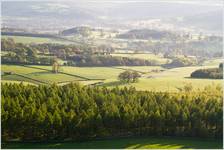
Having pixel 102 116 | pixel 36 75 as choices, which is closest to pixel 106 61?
pixel 36 75

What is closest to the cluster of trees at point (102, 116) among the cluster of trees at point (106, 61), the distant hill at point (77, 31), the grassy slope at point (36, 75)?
the grassy slope at point (36, 75)

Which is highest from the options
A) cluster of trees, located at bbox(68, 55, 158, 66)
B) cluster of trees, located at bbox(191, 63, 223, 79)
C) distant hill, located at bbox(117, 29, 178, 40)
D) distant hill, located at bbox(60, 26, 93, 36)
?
distant hill, located at bbox(60, 26, 93, 36)

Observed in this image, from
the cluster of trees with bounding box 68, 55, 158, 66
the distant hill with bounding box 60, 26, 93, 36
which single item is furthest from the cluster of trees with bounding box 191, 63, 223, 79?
the distant hill with bounding box 60, 26, 93, 36

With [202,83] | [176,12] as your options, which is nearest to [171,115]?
[202,83]

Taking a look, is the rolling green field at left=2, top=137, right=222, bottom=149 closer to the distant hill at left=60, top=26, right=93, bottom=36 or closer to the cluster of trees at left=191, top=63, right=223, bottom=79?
the cluster of trees at left=191, top=63, right=223, bottom=79

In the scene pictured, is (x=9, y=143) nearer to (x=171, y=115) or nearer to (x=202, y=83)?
(x=171, y=115)

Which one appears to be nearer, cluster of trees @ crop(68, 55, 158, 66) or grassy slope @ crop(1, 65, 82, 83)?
grassy slope @ crop(1, 65, 82, 83)

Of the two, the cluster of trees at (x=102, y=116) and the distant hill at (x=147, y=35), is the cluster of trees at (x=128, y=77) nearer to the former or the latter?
the cluster of trees at (x=102, y=116)
